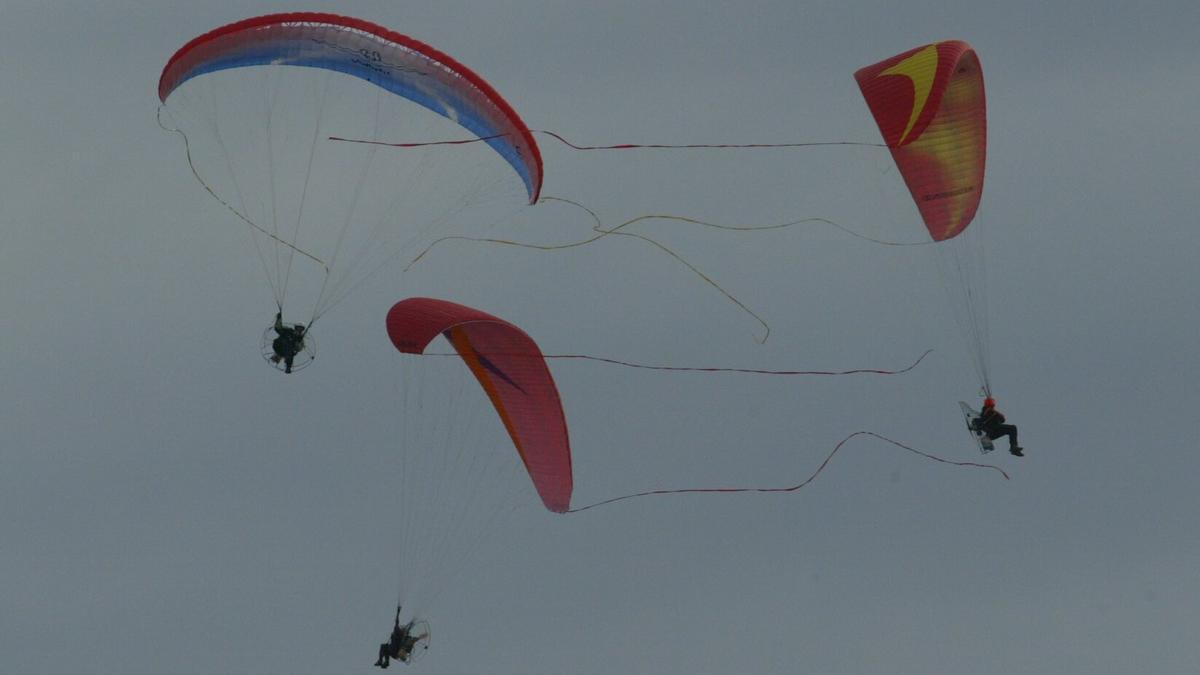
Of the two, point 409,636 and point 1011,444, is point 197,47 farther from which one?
point 1011,444

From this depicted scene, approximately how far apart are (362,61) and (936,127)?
10175 millimetres

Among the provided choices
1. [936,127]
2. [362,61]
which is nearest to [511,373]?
[362,61]

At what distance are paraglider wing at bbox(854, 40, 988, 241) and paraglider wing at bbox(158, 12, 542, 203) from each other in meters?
6.30

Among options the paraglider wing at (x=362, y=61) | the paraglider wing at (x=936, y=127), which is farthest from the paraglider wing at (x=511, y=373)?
the paraglider wing at (x=936, y=127)

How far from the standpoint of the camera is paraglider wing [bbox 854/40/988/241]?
129 feet

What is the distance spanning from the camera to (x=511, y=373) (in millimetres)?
38938

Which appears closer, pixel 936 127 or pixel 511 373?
pixel 511 373

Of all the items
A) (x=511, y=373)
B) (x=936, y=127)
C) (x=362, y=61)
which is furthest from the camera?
(x=936, y=127)

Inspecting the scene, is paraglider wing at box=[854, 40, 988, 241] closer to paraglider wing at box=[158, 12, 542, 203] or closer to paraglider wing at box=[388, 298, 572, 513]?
paraglider wing at box=[158, 12, 542, 203]

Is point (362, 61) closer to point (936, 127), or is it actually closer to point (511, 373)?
point (511, 373)

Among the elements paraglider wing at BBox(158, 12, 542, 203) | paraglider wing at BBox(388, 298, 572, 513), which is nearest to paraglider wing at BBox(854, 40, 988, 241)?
paraglider wing at BBox(158, 12, 542, 203)

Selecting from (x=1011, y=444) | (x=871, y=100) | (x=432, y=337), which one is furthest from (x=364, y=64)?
(x=1011, y=444)

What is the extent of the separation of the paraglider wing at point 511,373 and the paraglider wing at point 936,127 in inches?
298

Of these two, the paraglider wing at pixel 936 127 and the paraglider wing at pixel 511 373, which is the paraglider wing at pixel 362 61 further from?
the paraglider wing at pixel 936 127
